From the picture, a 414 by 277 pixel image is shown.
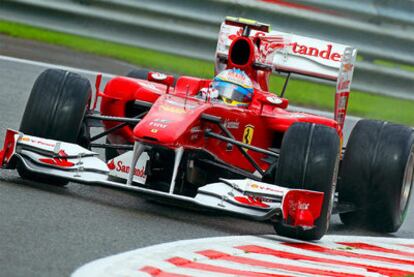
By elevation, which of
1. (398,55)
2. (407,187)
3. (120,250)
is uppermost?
(398,55)

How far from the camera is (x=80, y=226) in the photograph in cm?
734

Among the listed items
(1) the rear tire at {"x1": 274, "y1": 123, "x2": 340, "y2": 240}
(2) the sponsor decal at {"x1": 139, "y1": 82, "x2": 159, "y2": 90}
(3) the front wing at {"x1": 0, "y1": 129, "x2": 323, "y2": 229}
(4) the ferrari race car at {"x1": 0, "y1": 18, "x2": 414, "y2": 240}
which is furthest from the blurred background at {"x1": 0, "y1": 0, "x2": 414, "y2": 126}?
(1) the rear tire at {"x1": 274, "y1": 123, "x2": 340, "y2": 240}

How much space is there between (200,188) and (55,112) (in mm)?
1259

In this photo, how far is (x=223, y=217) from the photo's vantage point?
9008 millimetres

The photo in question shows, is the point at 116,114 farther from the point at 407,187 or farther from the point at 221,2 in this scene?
the point at 221,2

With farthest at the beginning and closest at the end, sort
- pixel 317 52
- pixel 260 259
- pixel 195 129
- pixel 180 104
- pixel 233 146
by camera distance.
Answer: pixel 317 52
pixel 233 146
pixel 180 104
pixel 195 129
pixel 260 259

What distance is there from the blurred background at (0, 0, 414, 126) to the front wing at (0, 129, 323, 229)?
6.14m

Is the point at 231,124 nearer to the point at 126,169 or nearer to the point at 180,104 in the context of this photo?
the point at 180,104

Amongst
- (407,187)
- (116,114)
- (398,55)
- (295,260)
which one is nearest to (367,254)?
(295,260)

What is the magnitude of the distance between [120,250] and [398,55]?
8.80m

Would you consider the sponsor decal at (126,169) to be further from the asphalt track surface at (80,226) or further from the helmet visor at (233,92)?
the helmet visor at (233,92)

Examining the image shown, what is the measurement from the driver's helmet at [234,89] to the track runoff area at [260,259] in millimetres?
1370

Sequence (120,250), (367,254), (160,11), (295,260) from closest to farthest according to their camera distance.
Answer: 1. (120,250)
2. (295,260)
3. (367,254)
4. (160,11)

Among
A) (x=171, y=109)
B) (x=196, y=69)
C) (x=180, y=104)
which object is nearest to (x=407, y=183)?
(x=180, y=104)
